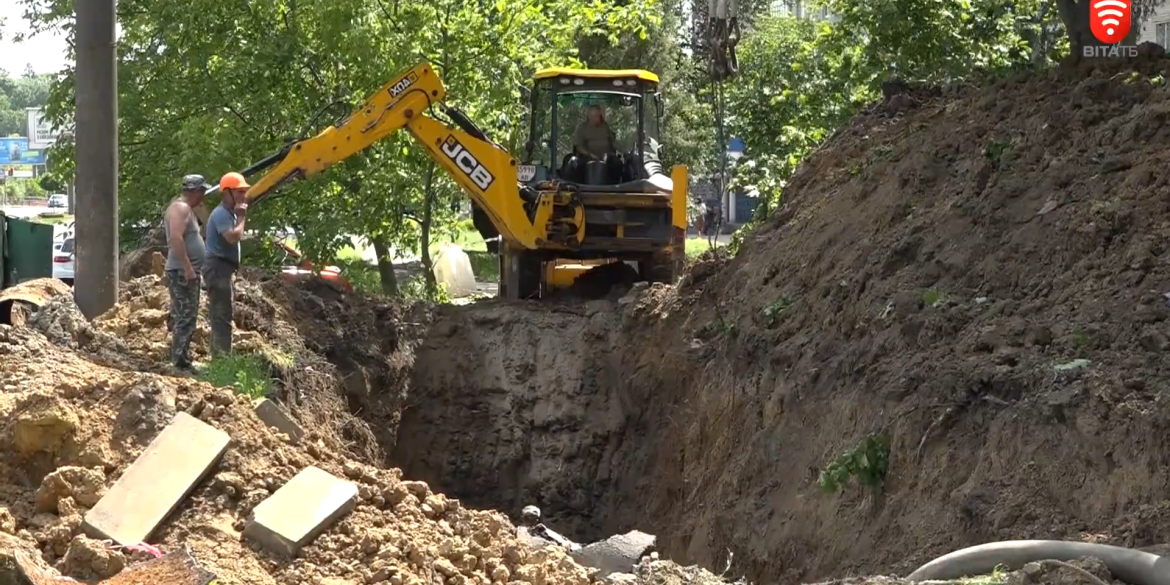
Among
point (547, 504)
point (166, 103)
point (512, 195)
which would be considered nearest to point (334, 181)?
point (166, 103)

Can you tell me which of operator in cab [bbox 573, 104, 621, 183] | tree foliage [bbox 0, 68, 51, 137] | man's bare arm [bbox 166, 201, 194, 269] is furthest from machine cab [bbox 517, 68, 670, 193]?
tree foliage [bbox 0, 68, 51, 137]

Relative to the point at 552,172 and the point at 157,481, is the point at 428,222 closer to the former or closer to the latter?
the point at 552,172

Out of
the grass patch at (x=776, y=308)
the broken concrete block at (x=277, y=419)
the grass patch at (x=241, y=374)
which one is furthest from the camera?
the grass patch at (x=776, y=308)

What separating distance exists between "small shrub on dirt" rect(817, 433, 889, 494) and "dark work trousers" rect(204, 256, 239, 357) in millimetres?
4937

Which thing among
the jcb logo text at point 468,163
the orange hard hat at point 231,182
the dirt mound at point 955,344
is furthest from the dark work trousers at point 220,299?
the jcb logo text at point 468,163

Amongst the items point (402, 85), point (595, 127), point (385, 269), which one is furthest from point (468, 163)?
point (385, 269)

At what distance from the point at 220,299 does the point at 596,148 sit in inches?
281

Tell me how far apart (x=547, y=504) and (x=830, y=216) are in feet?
12.7

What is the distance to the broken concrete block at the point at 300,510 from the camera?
655cm

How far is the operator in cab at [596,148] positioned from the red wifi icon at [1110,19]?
583 centimetres

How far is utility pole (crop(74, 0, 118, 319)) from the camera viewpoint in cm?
1100

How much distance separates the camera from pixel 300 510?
673 cm

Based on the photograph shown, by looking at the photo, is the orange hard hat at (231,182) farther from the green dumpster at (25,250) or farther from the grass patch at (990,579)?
the green dumpster at (25,250)

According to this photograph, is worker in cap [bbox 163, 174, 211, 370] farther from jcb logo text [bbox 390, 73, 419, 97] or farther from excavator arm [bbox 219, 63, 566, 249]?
A: jcb logo text [bbox 390, 73, 419, 97]
